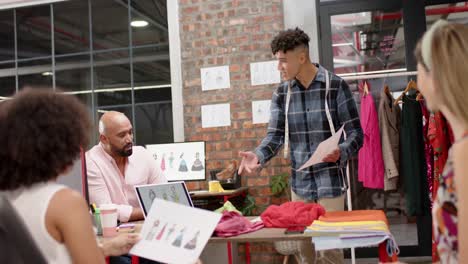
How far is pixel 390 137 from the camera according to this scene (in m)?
4.10

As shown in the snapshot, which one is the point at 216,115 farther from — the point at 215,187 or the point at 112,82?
the point at 112,82

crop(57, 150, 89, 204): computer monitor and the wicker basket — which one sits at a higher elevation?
crop(57, 150, 89, 204): computer monitor

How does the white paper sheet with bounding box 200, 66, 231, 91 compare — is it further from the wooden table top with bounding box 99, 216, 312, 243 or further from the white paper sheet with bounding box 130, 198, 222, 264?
the white paper sheet with bounding box 130, 198, 222, 264

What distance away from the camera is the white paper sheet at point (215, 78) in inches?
184

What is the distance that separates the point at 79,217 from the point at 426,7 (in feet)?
13.8

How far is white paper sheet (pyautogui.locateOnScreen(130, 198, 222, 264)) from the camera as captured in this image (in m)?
1.47

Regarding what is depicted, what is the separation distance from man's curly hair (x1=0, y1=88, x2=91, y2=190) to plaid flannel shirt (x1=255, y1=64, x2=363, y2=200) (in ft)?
4.92

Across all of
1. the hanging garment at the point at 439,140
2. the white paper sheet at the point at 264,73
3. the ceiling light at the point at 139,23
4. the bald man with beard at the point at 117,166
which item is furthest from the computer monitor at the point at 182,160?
the hanging garment at the point at 439,140

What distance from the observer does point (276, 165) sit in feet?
14.9

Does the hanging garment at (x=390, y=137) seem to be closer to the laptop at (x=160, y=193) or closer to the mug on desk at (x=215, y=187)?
the mug on desk at (x=215, y=187)

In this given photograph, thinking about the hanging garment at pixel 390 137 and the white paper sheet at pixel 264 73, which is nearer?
the hanging garment at pixel 390 137

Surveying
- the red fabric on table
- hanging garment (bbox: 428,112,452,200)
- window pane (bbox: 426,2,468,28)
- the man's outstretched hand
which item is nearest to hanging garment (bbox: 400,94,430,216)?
hanging garment (bbox: 428,112,452,200)

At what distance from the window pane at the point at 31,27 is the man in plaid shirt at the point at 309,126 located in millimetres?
3915

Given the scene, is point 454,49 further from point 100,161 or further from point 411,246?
point 411,246
